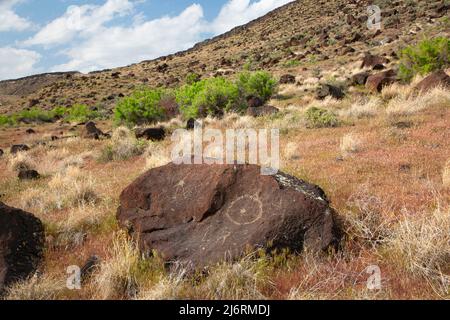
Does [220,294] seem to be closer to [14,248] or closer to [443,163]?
[14,248]

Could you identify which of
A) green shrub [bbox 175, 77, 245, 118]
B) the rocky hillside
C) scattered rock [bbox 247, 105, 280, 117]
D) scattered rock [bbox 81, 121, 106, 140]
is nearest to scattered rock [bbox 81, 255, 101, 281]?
scattered rock [bbox 247, 105, 280, 117]

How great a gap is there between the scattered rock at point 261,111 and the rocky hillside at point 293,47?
10.1 metres

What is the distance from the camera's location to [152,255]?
5258mm

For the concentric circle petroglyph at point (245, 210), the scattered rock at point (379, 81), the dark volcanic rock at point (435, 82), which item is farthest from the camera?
the scattered rock at point (379, 81)

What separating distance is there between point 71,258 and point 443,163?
6571mm

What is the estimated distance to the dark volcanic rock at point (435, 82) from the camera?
1552cm

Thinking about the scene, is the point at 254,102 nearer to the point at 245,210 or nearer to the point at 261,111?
the point at 261,111

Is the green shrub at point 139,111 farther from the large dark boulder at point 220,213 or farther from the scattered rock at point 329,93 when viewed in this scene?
the large dark boulder at point 220,213

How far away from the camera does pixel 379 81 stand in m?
19.4

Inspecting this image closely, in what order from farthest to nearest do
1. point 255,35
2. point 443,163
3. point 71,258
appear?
1. point 255,35
2. point 443,163
3. point 71,258

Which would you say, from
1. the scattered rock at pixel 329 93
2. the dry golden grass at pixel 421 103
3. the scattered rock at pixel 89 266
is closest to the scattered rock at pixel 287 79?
the scattered rock at pixel 329 93

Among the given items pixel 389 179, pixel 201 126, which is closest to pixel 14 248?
pixel 389 179

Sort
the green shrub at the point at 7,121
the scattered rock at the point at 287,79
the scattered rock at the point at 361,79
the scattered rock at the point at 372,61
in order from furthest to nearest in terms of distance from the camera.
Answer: the green shrub at the point at 7,121 < the scattered rock at the point at 287,79 < the scattered rock at the point at 372,61 < the scattered rock at the point at 361,79

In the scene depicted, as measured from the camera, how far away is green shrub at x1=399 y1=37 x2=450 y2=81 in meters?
19.6
